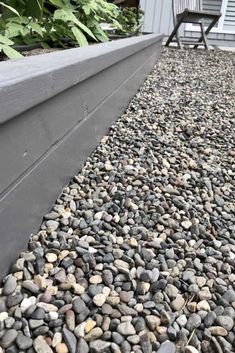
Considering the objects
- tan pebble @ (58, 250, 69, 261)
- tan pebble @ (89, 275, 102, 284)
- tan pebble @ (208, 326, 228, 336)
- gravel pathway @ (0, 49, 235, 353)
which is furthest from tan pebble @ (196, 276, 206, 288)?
tan pebble @ (58, 250, 69, 261)

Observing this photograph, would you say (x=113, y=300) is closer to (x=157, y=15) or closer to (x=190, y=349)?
(x=190, y=349)

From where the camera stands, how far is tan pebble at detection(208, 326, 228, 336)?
87cm

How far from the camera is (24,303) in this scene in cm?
90

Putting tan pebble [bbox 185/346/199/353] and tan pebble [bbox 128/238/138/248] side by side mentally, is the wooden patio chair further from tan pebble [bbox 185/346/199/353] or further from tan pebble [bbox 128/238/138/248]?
tan pebble [bbox 185/346/199/353]

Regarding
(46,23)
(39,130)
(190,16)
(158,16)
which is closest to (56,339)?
(39,130)

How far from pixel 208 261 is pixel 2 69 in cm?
76

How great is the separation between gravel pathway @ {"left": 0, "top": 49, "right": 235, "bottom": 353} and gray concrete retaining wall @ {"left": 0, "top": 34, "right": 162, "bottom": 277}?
0.27ft

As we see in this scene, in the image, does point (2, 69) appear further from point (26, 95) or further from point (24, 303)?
point (24, 303)

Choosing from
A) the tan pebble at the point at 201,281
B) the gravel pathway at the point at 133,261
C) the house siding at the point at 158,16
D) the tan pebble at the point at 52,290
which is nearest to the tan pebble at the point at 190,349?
the gravel pathway at the point at 133,261

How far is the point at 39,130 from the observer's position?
1.07 metres

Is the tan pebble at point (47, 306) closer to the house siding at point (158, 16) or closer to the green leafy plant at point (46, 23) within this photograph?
the green leafy plant at point (46, 23)

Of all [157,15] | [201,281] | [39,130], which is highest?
[157,15]

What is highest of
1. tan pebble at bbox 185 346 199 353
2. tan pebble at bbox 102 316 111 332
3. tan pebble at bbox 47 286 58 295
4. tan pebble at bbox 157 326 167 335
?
tan pebble at bbox 47 286 58 295

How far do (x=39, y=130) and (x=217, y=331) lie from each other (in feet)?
2.25
